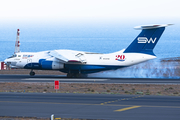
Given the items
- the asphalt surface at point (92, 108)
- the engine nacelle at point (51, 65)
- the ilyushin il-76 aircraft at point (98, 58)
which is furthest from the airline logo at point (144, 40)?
the asphalt surface at point (92, 108)

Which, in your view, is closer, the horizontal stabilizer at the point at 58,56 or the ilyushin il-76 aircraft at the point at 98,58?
the ilyushin il-76 aircraft at the point at 98,58

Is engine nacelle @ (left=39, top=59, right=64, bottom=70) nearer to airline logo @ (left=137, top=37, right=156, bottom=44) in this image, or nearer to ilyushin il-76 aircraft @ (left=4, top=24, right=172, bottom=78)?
ilyushin il-76 aircraft @ (left=4, top=24, right=172, bottom=78)

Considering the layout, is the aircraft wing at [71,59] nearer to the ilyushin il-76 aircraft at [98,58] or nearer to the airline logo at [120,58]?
the ilyushin il-76 aircraft at [98,58]

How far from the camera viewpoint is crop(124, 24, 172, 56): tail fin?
129 ft

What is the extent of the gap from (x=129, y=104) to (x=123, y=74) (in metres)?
23.9

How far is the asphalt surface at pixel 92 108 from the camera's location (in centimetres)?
1540

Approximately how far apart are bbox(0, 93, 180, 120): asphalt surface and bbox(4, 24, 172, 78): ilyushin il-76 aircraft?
1935cm

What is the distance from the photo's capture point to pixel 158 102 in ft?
64.7

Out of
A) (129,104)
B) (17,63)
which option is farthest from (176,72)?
(129,104)

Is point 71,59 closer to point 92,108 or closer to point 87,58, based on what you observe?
point 87,58

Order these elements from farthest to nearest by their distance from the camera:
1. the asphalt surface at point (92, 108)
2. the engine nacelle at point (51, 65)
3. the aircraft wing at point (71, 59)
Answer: the engine nacelle at point (51, 65) → the aircraft wing at point (71, 59) → the asphalt surface at point (92, 108)

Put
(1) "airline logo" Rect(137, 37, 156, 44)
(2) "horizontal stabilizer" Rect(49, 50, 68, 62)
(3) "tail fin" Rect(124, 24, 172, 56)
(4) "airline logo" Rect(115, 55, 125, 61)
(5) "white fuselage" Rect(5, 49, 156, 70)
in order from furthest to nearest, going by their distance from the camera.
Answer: (2) "horizontal stabilizer" Rect(49, 50, 68, 62) → (4) "airline logo" Rect(115, 55, 125, 61) → (5) "white fuselage" Rect(5, 49, 156, 70) → (1) "airline logo" Rect(137, 37, 156, 44) → (3) "tail fin" Rect(124, 24, 172, 56)

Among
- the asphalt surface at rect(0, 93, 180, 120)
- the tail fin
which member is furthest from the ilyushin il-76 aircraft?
the asphalt surface at rect(0, 93, 180, 120)

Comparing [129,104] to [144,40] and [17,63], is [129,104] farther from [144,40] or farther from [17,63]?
[17,63]
